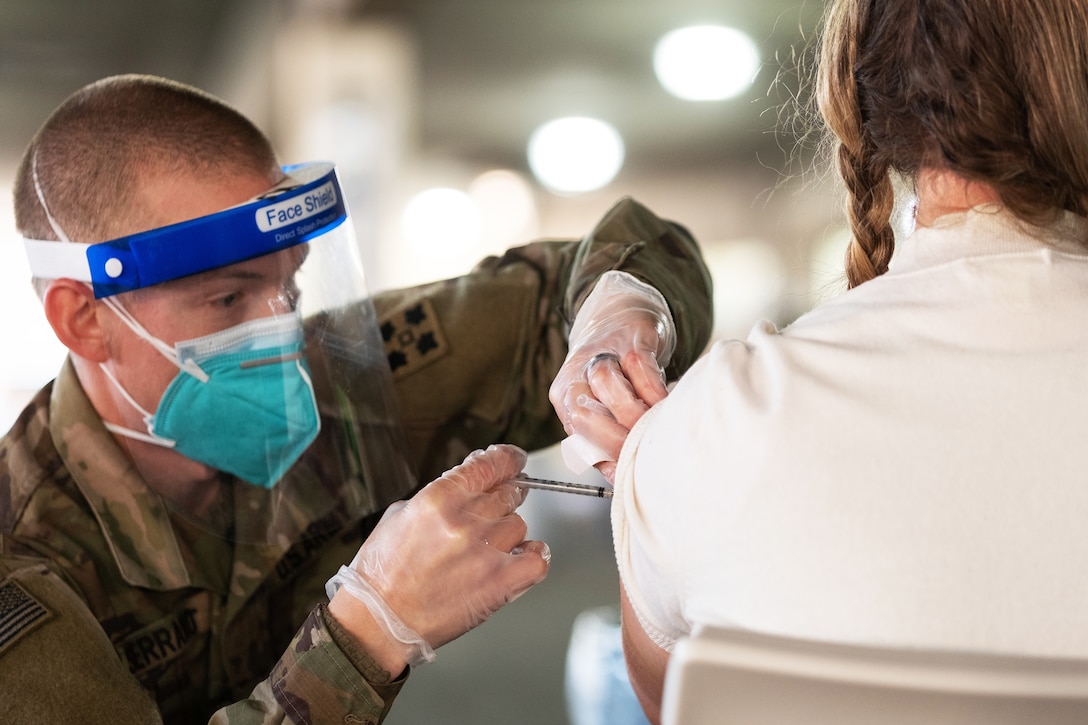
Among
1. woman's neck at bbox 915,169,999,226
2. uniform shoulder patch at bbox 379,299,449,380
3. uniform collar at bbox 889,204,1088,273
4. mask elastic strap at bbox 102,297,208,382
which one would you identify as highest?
woman's neck at bbox 915,169,999,226

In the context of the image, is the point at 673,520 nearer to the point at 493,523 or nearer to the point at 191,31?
the point at 493,523

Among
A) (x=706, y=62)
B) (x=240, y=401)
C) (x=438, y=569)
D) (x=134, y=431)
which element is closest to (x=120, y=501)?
(x=134, y=431)

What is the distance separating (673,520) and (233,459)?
2.65 feet

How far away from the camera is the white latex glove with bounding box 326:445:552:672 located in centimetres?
101

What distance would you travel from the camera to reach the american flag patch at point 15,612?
3.36ft

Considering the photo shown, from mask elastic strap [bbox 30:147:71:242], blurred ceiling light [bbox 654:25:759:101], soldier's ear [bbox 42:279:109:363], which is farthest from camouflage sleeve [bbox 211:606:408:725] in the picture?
blurred ceiling light [bbox 654:25:759:101]

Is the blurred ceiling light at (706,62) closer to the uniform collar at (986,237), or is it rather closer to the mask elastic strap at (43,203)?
the mask elastic strap at (43,203)

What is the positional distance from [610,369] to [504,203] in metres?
3.56

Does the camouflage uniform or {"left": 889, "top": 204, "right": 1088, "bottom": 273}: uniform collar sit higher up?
{"left": 889, "top": 204, "right": 1088, "bottom": 273}: uniform collar

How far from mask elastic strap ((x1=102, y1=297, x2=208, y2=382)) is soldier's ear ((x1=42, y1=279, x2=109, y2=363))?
33 mm

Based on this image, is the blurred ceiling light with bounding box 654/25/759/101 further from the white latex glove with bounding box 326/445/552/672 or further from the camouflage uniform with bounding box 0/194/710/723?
the white latex glove with bounding box 326/445/552/672

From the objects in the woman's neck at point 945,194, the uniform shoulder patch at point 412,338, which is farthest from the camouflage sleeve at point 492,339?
the woman's neck at point 945,194

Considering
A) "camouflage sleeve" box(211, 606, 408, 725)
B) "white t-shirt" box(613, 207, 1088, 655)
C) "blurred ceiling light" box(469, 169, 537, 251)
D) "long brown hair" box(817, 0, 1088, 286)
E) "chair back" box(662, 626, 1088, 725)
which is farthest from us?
"blurred ceiling light" box(469, 169, 537, 251)

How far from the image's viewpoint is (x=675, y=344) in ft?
4.86
